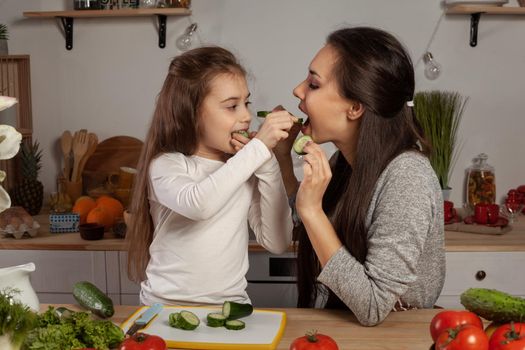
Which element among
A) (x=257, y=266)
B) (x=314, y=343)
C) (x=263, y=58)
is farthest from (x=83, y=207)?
(x=314, y=343)

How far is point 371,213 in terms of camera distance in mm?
1860

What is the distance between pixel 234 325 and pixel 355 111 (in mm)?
678

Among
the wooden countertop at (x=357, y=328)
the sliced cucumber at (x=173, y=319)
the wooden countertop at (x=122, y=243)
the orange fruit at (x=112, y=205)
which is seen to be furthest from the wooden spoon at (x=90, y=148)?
the sliced cucumber at (x=173, y=319)

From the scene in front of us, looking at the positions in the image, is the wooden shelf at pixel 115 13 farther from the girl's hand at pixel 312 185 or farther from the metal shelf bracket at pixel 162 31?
the girl's hand at pixel 312 185

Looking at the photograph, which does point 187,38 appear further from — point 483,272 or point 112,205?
point 483,272

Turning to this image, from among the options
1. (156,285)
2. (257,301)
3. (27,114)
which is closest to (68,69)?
(27,114)

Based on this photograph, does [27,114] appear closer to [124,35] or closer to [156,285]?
[124,35]

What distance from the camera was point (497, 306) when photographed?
1.27 m

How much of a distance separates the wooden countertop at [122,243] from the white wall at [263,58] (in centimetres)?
59

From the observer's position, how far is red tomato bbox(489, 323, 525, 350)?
1107mm

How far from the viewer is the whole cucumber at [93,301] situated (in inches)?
67.8

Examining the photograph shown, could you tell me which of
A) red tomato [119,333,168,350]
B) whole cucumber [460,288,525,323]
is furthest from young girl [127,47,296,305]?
whole cucumber [460,288,525,323]

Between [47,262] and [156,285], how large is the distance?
3.41 feet

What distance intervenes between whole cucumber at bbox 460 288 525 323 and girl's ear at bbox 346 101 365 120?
747 mm
